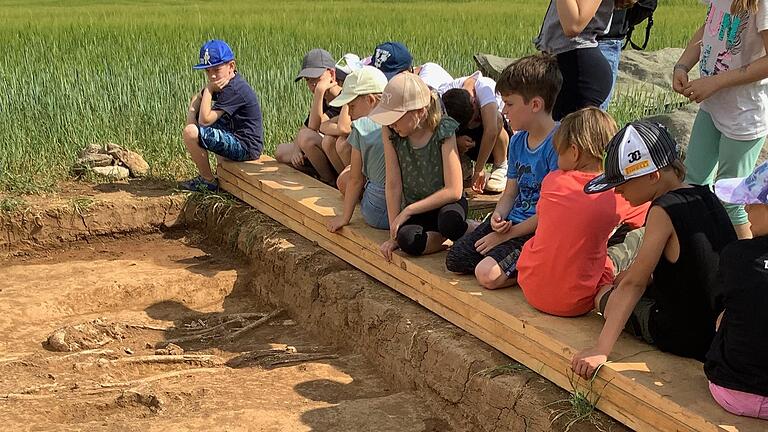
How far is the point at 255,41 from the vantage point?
39.0 ft

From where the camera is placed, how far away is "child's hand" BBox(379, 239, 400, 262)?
4.58 metres

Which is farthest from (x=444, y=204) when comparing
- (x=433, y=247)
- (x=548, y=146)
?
(x=548, y=146)

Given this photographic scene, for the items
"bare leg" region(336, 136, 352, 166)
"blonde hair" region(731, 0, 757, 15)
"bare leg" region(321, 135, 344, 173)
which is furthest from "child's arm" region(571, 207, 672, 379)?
"bare leg" region(321, 135, 344, 173)

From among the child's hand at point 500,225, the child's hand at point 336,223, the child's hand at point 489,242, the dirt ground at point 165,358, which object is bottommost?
the dirt ground at point 165,358

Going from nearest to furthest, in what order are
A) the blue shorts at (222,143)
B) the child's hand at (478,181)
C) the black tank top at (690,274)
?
1. the black tank top at (690,274)
2. the child's hand at (478,181)
3. the blue shorts at (222,143)

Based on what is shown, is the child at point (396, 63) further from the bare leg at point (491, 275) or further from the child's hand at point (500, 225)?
the bare leg at point (491, 275)

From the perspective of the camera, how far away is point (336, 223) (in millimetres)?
5059

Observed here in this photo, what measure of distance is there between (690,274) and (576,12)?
59.0 inches

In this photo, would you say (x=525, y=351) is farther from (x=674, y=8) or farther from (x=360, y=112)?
(x=674, y=8)

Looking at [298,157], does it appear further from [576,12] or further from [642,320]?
[642,320]

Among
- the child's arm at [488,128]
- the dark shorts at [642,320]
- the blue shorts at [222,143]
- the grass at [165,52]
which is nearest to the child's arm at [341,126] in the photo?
the child's arm at [488,128]

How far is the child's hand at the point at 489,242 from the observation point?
4.14m

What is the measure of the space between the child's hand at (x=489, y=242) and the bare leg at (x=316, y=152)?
91.9 inches

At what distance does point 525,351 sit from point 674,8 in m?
16.2
